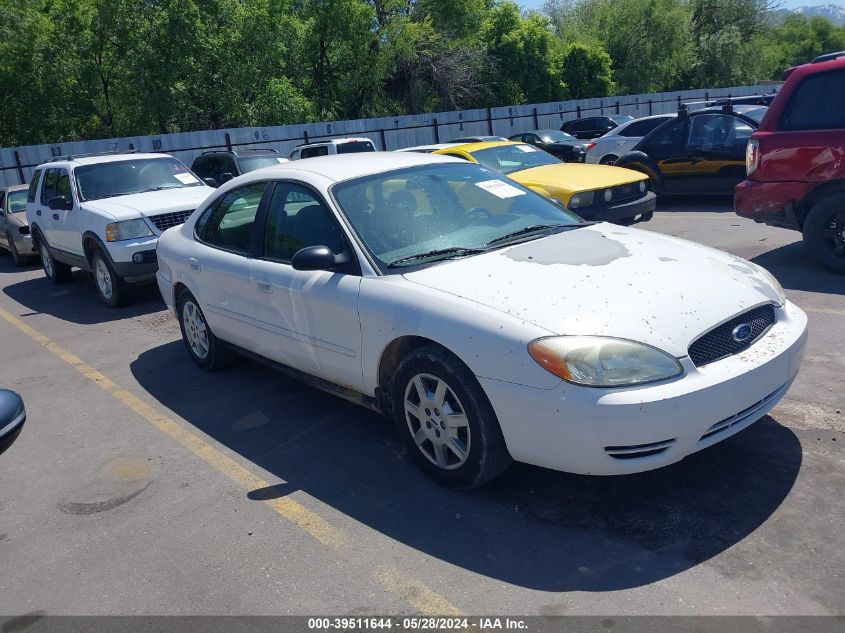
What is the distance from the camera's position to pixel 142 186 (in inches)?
392

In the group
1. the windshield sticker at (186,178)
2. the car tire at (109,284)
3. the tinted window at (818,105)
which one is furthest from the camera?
the windshield sticker at (186,178)

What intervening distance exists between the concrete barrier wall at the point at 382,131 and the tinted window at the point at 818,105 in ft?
64.3

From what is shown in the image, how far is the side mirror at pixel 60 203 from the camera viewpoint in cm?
965

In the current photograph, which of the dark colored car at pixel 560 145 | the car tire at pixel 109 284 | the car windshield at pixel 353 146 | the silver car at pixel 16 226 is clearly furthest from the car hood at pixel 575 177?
the dark colored car at pixel 560 145

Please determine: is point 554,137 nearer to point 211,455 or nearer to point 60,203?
point 60,203

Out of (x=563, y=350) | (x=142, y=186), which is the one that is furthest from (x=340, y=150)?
(x=563, y=350)

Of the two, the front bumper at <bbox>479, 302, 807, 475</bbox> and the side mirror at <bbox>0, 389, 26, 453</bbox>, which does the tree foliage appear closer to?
the side mirror at <bbox>0, 389, 26, 453</bbox>

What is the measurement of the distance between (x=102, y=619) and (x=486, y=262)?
7.99 feet

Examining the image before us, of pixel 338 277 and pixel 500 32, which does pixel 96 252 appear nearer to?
pixel 338 277

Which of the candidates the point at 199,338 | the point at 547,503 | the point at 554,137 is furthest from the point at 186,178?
the point at 554,137

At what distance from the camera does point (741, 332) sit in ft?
11.9

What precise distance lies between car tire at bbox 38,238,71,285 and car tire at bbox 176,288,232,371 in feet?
18.2

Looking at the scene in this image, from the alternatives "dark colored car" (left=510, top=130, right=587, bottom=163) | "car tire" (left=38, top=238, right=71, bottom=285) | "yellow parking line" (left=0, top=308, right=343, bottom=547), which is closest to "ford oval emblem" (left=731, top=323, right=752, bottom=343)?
"yellow parking line" (left=0, top=308, right=343, bottom=547)

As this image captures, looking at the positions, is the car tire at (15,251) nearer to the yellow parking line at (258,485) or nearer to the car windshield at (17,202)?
the car windshield at (17,202)
